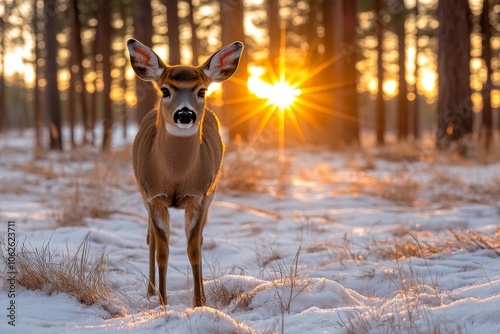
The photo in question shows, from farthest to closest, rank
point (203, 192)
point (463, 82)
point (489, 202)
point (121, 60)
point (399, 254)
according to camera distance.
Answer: point (121, 60)
point (463, 82)
point (489, 202)
point (399, 254)
point (203, 192)

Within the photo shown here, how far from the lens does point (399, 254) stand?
559cm

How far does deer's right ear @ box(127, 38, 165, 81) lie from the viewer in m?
4.64

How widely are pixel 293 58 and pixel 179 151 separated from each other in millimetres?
30606

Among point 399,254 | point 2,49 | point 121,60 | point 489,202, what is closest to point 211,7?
point 121,60

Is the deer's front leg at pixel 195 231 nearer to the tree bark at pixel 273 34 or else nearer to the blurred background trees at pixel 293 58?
the blurred background trees at pixel 293 58

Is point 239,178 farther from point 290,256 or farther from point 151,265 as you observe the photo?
point 151,265

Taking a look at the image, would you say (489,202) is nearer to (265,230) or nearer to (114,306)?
(265,230)

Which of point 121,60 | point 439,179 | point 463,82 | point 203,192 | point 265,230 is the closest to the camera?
point 203,192

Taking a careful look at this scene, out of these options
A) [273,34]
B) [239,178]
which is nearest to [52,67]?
[273,34]

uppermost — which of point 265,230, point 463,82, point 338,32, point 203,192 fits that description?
point 338,32

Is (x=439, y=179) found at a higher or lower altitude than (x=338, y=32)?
lower

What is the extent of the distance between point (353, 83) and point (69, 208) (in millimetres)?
15645

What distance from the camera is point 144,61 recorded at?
4.70 meters

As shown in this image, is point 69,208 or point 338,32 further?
point 338,32
